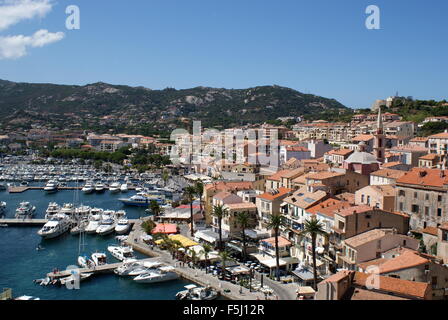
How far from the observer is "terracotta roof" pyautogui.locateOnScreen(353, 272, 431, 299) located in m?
14.7

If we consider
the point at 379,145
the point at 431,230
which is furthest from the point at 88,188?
the point at 431,230

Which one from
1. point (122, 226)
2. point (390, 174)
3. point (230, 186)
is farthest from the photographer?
point (230, 186)

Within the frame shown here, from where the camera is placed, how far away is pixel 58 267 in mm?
26531

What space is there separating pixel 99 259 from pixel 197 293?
28.8 feet

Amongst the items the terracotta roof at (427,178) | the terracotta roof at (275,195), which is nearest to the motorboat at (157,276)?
the terracotta roof at (275,195)

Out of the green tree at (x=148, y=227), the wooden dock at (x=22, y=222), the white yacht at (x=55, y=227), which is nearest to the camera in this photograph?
the green tree at (x=148, y=227)

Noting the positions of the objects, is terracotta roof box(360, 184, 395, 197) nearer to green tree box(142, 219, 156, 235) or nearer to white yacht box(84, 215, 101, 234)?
green tree box(142, 219, 156, 235)

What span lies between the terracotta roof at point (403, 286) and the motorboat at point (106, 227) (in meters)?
23.1

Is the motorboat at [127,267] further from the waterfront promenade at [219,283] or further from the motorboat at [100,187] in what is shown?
the motorboat at [100,187]

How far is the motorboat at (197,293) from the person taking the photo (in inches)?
807

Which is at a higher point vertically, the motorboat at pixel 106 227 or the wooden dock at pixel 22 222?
the motorboat at pixel 106 227

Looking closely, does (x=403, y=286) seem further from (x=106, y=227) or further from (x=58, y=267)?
(x=106, y=227)

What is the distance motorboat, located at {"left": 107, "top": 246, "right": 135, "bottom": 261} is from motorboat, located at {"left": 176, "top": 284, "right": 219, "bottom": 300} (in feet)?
23.2
